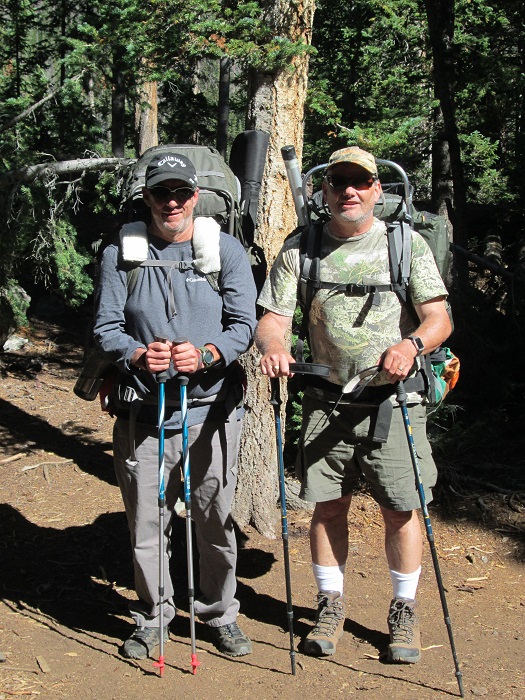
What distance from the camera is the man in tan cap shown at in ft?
12.5

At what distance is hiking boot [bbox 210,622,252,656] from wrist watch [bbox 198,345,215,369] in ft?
5.00

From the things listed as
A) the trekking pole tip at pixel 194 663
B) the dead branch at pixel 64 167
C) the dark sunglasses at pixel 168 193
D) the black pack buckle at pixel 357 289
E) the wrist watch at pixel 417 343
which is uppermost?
the dead branch at pixel 64 167

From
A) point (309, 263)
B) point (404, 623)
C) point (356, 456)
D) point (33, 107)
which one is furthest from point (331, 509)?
point (33, 107)

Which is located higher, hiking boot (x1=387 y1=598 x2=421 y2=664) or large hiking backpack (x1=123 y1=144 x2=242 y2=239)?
large hiking backpack (x1=123 y1=144 x2=242 y2=239)

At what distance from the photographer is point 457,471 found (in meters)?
7.09

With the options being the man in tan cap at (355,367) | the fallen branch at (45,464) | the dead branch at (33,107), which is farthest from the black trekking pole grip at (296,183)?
the fallen branch at (45,464)

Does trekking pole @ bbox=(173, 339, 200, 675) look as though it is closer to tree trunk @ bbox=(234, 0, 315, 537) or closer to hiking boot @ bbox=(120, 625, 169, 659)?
hiking boot @ bbox=(120, 625, 169, 659)

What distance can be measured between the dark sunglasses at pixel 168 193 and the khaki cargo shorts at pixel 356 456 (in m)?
1.25

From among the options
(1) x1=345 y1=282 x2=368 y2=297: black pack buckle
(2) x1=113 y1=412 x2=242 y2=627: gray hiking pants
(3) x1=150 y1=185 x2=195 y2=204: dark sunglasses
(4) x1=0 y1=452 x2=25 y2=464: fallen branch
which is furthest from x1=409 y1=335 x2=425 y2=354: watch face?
(4) x1=0 y1=452 x2=25 y2=464: fallen branch

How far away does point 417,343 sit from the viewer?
145 inches

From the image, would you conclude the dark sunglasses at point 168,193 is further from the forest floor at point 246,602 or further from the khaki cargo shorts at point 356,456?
the forest floor at point 246,602

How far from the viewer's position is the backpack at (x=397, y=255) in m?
3.83

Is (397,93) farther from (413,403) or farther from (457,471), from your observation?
(413,403)

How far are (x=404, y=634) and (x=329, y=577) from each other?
0.49 meters
